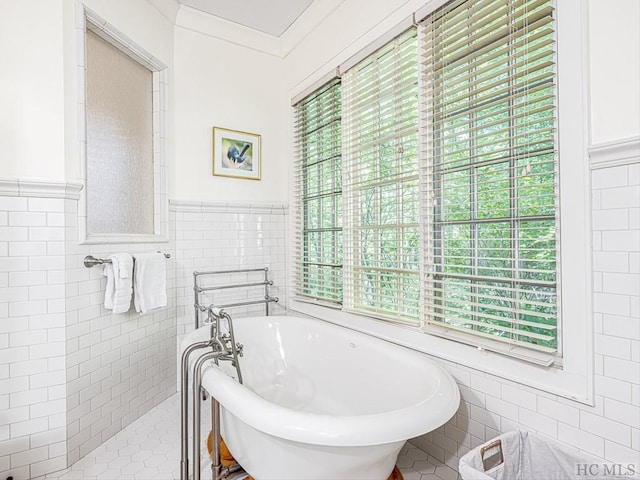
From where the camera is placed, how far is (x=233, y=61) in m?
3.05

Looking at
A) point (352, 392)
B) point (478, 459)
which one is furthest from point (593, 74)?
point (352, 392)

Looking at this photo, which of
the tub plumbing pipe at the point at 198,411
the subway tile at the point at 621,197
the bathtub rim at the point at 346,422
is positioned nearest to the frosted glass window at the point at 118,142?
the tub plumbing pipe at the point at 198,411

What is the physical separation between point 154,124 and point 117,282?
1.19 m

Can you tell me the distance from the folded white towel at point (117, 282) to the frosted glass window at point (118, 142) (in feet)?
0.74

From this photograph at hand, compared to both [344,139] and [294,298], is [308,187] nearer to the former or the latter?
[344,139]

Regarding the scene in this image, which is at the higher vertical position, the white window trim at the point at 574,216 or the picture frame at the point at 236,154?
the picture frame at the point at 236,154

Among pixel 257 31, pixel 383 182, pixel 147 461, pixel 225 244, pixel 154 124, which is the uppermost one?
pixel 257 31

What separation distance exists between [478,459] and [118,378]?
2.07 metres

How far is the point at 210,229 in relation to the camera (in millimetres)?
2939

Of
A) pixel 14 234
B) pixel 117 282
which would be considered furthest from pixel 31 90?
pixel 117 282

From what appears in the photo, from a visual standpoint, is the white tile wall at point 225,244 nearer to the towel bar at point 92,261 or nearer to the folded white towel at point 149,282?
the folded white towel at point 149,282

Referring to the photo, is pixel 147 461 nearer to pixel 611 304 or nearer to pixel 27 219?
pixel 27 219

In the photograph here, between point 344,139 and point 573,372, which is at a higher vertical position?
point 344,139

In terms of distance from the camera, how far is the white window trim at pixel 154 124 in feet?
6.79
